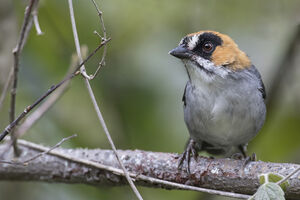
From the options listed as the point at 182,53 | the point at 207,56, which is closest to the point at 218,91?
the point at 207,56

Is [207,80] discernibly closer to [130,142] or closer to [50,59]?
[130,142]

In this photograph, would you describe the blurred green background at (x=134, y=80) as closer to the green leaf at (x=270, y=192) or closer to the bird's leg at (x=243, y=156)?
the bird's leg at (x=243, y=156)

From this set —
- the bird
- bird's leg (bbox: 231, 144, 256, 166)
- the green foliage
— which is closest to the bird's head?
the bird

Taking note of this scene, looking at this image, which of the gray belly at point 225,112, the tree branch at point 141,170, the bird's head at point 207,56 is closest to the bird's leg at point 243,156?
the tree branch at point 141,170

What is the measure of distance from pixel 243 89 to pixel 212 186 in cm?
85

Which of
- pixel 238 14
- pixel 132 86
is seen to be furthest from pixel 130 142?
pixel 238 14

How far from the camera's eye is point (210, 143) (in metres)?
4.30

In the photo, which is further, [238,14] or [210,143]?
[238,14]

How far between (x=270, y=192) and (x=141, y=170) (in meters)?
1.35

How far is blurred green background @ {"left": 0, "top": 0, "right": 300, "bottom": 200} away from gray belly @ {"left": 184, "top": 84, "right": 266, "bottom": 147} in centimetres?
92

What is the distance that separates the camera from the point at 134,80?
5031 mm

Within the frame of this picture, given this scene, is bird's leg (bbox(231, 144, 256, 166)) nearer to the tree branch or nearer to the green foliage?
the tree branch

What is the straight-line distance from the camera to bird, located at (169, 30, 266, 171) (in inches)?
148

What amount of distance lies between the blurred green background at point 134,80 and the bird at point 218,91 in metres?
0.96
